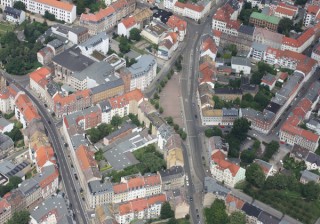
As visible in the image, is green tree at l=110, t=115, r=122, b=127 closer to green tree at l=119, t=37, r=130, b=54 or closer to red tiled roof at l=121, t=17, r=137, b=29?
green tree at l=119, t=37, r=130, b=54

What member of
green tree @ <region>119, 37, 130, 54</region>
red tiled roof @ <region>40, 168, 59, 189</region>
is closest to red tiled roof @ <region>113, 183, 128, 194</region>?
red tiled roof @ <region>40, 168, 59, 189</region>

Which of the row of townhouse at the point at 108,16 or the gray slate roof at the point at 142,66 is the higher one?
the gray slate roof at the point at 142,66

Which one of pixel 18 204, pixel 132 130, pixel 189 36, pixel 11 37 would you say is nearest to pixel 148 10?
pixel 189 36

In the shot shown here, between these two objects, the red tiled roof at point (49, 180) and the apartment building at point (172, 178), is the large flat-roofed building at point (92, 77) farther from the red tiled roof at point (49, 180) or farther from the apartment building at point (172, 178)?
the apartment building at point (172, 178)

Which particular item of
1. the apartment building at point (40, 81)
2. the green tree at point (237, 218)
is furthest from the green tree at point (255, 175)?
the apartment building at point (40, 81)

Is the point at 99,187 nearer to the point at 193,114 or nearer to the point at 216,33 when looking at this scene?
the point at 193,114

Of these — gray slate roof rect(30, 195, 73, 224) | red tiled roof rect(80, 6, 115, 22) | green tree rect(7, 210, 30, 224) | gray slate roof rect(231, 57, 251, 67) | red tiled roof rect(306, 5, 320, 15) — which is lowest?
green tree rect(7, 210, 30, 224)

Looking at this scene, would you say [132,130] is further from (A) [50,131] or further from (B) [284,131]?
(B) [284,131]
